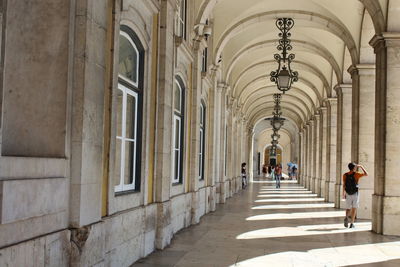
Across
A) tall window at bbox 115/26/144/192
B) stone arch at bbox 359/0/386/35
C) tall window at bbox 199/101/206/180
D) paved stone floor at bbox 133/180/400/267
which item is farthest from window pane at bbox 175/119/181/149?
stone arch at bbox 359/0/386/35

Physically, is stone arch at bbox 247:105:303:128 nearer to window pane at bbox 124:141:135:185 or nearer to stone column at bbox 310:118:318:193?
stone column at bbox 310:118:318:193

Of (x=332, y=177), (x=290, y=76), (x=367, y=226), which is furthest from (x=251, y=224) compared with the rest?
(x=332, y=177)

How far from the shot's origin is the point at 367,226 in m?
12.8

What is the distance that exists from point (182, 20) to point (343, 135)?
9.19m

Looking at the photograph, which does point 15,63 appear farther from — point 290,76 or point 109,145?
point 290,76

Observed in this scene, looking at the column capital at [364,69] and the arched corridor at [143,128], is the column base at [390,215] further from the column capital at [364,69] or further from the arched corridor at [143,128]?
the column capital at [364,69]

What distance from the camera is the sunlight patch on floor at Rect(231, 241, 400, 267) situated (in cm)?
775

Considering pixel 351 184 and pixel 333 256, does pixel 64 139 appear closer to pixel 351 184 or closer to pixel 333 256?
pixel 333 256

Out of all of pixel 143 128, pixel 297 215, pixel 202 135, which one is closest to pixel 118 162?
pixel 143 128

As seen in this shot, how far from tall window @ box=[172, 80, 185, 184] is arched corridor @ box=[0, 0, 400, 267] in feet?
0.14

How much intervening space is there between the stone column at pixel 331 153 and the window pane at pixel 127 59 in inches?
604

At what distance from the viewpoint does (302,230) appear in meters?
11.8

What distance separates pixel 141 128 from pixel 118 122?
2.82 ft

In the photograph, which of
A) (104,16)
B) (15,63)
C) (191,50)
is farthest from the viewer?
(191,50)
